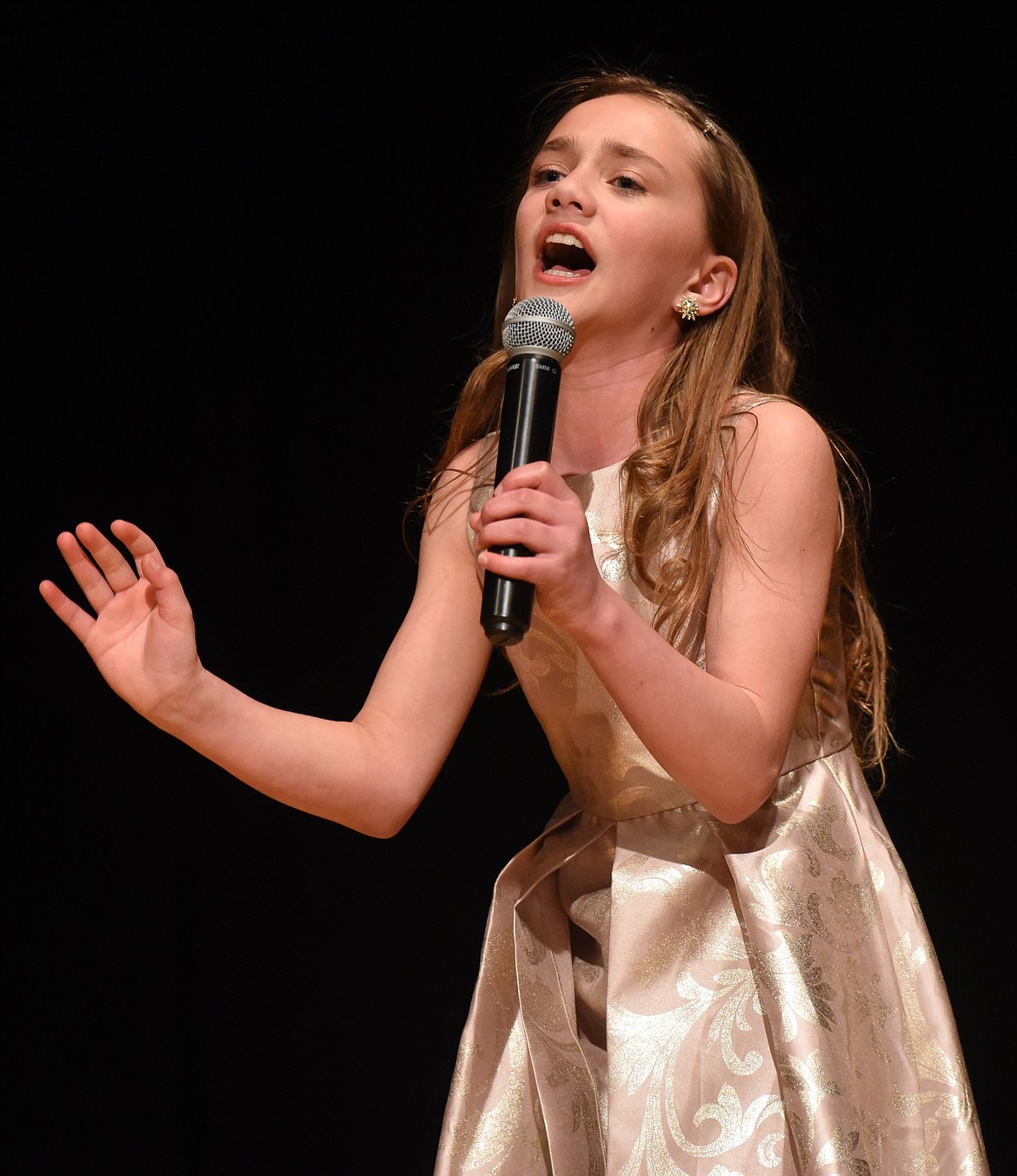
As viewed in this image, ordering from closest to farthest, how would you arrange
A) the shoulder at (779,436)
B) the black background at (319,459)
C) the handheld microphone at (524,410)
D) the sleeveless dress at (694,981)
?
the handheld microphone at (524,410), the sleeveless dress at (694,981), the shoulder at (779,436), the black background at (319,459)

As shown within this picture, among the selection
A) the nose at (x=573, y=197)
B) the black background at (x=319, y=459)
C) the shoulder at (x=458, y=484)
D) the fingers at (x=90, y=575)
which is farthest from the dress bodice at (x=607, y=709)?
the black background at (x=319, y=459)

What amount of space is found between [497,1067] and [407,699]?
30cm

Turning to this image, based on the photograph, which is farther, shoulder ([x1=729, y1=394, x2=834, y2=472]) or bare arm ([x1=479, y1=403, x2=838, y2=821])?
shoulder ([x1=729, y1=394, x2=834, y2=472])

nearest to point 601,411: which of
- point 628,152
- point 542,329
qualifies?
point 628,152

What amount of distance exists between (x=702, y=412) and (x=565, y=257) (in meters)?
0.19

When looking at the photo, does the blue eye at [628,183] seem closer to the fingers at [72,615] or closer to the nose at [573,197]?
the nose at [573,197]

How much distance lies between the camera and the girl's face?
1226 millimetres

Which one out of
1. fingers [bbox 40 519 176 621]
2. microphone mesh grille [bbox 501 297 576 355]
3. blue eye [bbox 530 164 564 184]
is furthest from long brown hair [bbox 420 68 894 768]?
fingers [bbox 40 519 176 621]

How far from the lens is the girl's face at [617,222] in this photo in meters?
1.23

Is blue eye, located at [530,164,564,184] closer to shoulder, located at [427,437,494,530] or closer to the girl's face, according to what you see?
the girl's face

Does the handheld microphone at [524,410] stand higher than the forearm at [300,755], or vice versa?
the handheld microphone at [524,410]

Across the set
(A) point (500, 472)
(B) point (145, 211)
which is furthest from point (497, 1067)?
(B) point (145, 211)

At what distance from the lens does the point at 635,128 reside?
129 centimetres

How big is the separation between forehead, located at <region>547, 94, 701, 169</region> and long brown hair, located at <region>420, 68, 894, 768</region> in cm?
2
